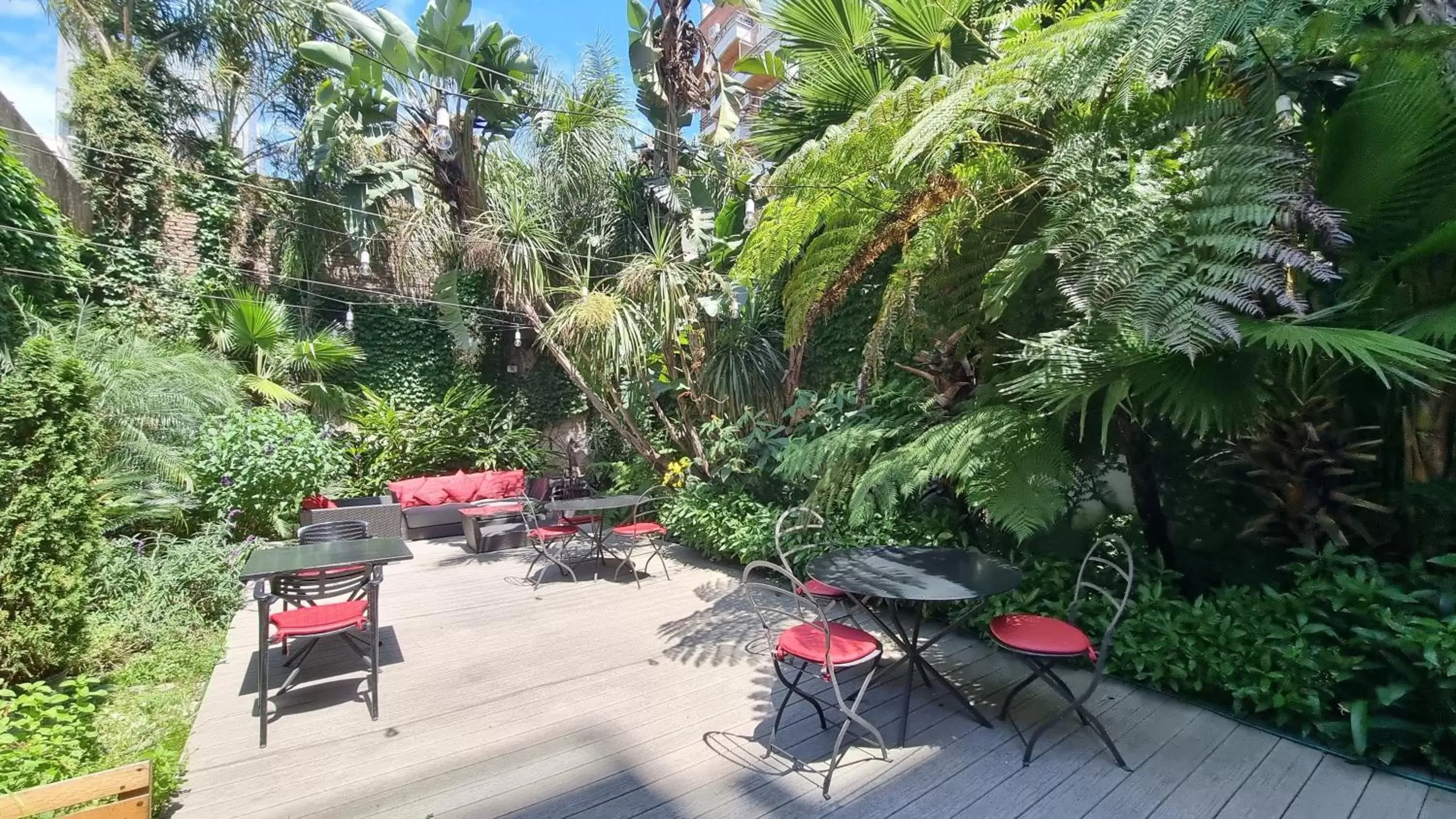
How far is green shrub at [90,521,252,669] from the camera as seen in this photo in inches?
131

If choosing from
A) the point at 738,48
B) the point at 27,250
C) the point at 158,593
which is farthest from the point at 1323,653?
the point at 738,48

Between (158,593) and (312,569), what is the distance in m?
1.85

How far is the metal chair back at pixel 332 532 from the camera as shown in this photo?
3986 millimetres

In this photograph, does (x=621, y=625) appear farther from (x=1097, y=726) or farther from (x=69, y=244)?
(x=69, y=244)

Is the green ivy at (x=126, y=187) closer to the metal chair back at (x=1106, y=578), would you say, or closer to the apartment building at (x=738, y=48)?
the apartment building at (x=738, y=48)

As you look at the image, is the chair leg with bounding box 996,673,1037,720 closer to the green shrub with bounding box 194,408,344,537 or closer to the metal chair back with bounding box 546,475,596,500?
the metal chair back with bounding box 546,475,596,500

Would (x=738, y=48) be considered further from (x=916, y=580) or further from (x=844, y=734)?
(x=844, y=734)

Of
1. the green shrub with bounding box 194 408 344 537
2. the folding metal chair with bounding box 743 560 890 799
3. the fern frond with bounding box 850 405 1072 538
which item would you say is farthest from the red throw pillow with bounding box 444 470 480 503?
the fern frond with bounding box 850 405 1072 538

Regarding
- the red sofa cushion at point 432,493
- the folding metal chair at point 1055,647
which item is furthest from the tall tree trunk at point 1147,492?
the red sofa cushion at point 432,493

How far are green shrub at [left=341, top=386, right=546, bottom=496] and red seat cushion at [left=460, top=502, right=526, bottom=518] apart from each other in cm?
159

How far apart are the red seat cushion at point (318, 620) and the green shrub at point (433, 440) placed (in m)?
5.00

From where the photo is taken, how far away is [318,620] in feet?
9.28

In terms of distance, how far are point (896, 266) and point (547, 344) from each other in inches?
156

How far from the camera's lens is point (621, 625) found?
4031 mm
